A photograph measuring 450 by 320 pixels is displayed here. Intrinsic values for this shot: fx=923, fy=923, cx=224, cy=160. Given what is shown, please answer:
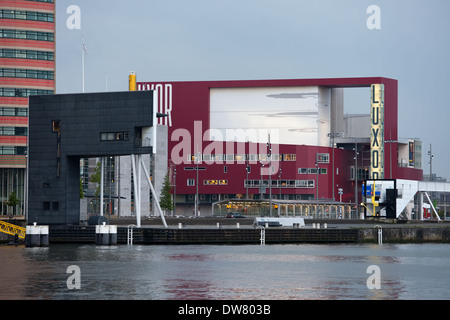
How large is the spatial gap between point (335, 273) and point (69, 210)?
129ft

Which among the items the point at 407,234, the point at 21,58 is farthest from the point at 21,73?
the point at 407,234

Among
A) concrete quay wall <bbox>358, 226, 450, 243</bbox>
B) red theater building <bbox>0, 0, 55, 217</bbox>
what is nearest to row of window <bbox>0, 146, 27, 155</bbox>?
red theater building <bbox>0, 0, 55, 217</bbox>

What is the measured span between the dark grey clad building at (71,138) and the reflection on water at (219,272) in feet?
17.9

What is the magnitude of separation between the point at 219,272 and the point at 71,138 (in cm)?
3500

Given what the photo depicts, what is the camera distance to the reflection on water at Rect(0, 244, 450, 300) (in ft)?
196

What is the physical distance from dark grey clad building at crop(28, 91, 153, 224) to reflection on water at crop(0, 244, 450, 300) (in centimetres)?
545

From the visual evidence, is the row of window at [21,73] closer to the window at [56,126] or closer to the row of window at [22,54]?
the row of window at [22,54]

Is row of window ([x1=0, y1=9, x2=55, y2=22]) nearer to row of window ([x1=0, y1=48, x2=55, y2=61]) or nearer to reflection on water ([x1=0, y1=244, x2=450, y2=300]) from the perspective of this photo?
row of window ([x1=0, y1=48, x2=55, y2=61])

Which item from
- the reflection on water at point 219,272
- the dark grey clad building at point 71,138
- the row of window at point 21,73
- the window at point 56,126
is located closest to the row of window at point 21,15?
the row of window at point 21,73

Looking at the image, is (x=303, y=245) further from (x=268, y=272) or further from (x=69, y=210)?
(x=268, y=272)

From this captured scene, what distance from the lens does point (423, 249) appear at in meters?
116

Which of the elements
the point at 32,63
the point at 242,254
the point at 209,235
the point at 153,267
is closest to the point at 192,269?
the point at 153,267

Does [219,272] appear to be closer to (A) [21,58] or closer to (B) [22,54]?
(A) [21,58]

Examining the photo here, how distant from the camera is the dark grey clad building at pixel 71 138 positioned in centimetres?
10075
